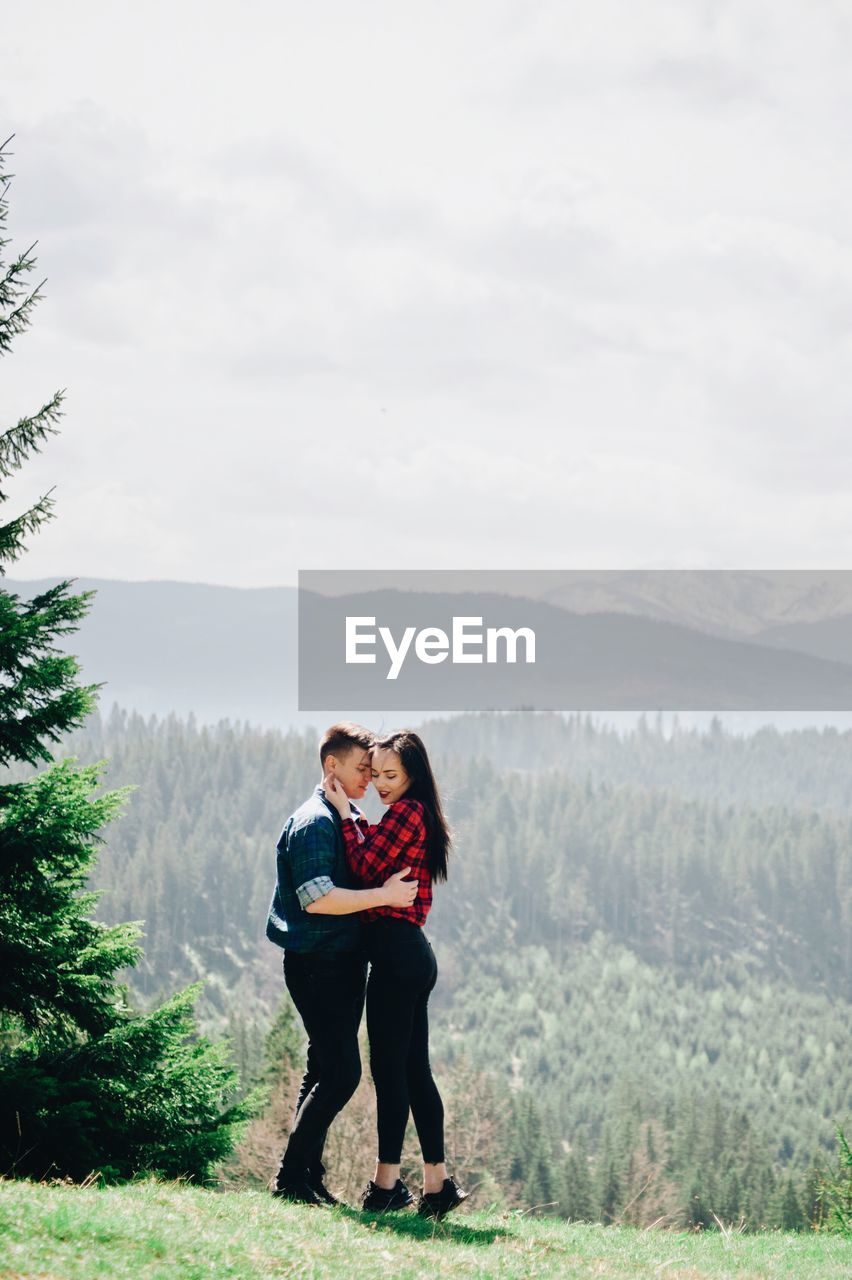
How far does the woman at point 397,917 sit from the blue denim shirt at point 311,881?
0.14m

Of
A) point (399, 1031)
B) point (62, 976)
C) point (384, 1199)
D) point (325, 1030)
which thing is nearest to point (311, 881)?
point (325, 1030)

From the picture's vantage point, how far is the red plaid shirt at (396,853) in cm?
928

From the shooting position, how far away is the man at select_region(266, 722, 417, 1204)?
909 cm

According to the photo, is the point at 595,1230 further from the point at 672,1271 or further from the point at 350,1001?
the point at 350,1001

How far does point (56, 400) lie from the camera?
43.1 ft

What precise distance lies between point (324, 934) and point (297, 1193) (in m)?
1.95

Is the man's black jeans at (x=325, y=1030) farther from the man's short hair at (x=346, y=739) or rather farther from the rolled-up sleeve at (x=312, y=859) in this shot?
the man's short hair at (x=346, y=739)

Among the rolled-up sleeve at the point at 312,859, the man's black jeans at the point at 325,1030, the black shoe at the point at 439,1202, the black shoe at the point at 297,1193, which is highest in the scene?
the rolled-up sleeve at the point at 312,859

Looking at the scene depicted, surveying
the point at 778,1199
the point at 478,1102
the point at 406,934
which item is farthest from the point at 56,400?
the point at 778,1199

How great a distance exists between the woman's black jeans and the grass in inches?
23.1

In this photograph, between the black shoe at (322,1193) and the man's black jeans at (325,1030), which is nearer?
the man's black jeans at (325,1030)

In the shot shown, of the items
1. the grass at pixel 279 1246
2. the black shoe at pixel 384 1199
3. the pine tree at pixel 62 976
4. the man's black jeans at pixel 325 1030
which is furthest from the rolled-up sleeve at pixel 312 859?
the pine tree at pixel 62 976

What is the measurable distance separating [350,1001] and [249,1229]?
162cm

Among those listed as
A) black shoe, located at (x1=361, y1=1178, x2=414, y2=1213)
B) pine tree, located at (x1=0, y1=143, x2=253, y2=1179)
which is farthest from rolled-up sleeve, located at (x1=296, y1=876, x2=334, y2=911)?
pine tree, located at (x1=0, y1=143, x2=253, y2=1179)
